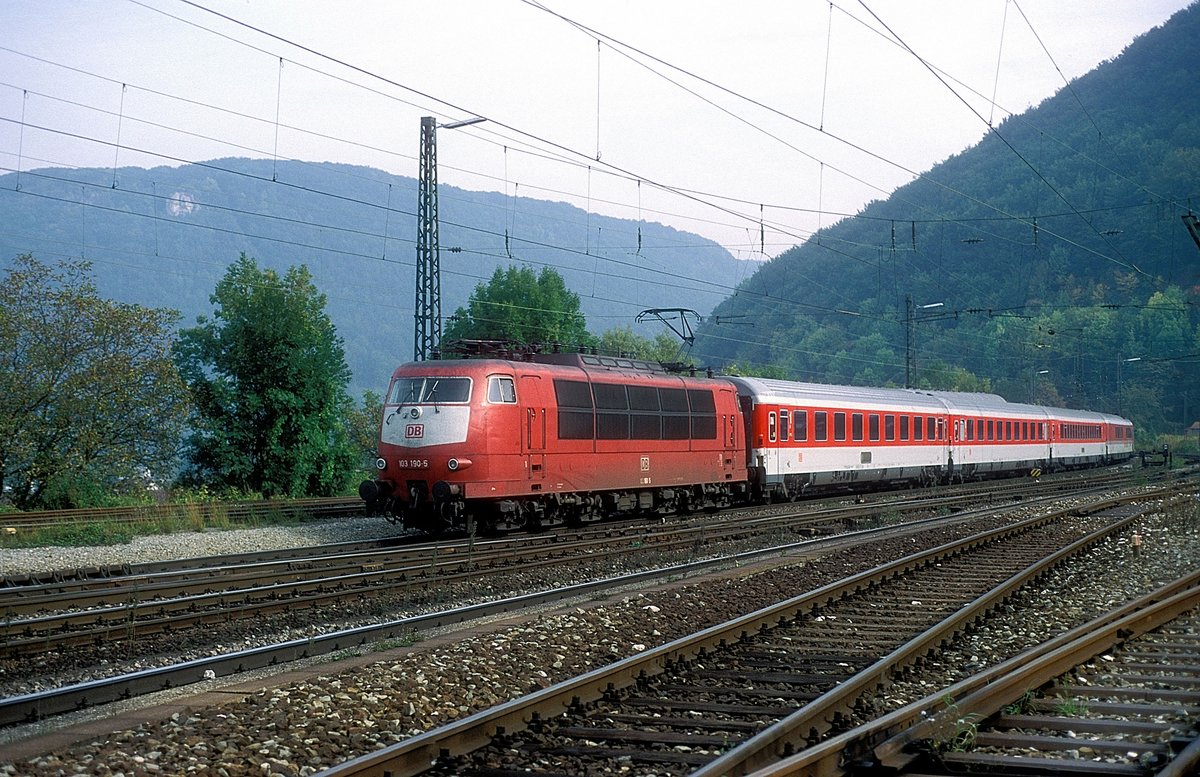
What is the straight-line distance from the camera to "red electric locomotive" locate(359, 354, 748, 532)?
62.3ft

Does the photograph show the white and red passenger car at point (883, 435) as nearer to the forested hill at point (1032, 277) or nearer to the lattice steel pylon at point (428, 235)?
the lattice steel pylon at point (428, 235)

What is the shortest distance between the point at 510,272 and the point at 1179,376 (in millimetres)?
56540

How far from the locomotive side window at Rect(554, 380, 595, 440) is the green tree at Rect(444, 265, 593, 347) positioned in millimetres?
41092

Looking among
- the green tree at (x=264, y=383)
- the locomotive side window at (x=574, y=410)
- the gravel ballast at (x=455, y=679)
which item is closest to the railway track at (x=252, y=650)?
the gravel ballast at (x=455, y=679)

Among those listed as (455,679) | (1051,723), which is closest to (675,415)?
(455,679)

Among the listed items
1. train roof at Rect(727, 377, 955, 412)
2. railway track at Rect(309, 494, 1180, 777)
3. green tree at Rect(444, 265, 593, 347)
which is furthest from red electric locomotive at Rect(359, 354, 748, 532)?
green tree at Rect(444, 265, 593, 347)

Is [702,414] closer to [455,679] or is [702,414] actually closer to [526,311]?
[455,679]

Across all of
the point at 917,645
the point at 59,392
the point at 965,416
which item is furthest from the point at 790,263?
the point at 917,645

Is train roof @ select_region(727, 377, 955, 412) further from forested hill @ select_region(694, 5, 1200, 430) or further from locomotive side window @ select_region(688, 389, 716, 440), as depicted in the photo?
forested hill @ select_region(694, 5, 1200, 430)

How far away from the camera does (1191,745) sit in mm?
5887

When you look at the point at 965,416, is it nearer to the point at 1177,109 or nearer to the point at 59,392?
the point at 59,392

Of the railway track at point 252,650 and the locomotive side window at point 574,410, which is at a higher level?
the locomotive side window at point 574,410

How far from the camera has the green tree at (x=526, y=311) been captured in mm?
65125

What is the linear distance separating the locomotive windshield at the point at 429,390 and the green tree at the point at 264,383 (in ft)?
59.0
